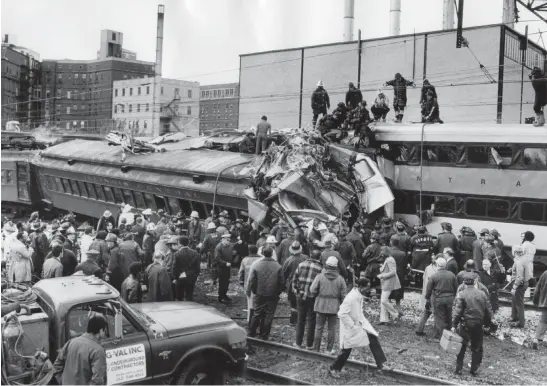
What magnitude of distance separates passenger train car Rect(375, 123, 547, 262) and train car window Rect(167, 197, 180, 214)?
747 cm

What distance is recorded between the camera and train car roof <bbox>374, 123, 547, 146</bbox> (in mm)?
15273

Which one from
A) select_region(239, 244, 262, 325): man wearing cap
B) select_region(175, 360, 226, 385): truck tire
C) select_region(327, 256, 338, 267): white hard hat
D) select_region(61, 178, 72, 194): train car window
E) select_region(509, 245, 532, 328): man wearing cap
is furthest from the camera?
select_region(61, 178, 72, 194): train car window

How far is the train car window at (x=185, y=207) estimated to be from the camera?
1983 centimetres

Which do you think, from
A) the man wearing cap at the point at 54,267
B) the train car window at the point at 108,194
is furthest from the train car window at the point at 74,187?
the man wearing cap at the point at 54,267

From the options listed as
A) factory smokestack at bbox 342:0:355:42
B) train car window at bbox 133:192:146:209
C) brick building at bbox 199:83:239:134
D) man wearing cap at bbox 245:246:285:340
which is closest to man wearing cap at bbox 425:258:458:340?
man wearing cap at bbox 245:246:285:340

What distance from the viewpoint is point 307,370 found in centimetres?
909

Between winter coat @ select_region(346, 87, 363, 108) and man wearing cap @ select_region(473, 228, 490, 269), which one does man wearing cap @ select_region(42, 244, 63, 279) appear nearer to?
man wearing cap @ select_region(473, 228, 490, 269)

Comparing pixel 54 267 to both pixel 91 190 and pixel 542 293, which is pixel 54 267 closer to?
pixel 542 293

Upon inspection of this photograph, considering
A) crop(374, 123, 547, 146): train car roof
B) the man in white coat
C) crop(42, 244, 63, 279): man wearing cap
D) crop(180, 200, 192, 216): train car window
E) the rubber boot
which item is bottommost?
the man in white coat

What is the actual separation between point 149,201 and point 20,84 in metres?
54.9

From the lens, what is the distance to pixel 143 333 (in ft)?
21.9

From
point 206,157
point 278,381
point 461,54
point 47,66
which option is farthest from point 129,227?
point 47,66

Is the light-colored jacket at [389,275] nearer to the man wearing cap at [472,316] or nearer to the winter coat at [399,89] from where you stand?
the man wearing cap at [472,316]

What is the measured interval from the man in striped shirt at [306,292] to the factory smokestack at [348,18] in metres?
28.7
